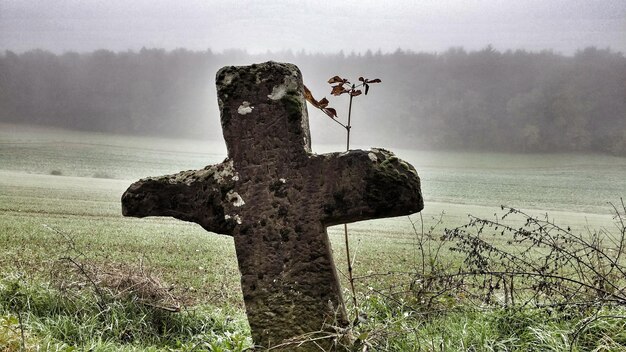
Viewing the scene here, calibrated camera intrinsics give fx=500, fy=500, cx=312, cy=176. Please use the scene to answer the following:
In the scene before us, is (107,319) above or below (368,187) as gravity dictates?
below

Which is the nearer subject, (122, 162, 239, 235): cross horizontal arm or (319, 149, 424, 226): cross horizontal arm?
(319, 149, 424, 226): cross horizontal arm

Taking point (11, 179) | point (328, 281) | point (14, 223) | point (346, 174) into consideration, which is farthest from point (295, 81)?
point (11, 179)

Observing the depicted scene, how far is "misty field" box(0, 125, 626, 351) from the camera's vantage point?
290 cm

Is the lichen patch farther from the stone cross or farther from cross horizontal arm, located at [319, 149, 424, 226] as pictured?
cross horizontal arm, located at [319, 149, 424, 226]

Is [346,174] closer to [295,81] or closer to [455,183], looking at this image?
[295,81]

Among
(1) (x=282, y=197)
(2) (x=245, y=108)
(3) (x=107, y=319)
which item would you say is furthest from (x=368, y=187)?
(3) (x=107, y=319)

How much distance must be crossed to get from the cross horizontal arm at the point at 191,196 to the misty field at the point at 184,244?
65 centimetres

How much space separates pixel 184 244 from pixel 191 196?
266 centimetres

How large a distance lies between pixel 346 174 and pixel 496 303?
1.74 metres

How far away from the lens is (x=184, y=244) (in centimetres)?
519

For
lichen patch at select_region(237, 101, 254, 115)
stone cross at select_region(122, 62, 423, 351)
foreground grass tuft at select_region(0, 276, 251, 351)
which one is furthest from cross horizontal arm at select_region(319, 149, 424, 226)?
foreground grass tuft at select_region(0, 276, 251, 351)

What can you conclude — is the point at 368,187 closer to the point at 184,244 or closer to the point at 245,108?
the point at 245,108

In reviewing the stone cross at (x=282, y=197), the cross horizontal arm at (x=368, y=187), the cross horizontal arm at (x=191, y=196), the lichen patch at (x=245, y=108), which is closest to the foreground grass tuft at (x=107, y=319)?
the stone cross at (x=282, y=197)

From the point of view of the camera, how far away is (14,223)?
17.4 feet
